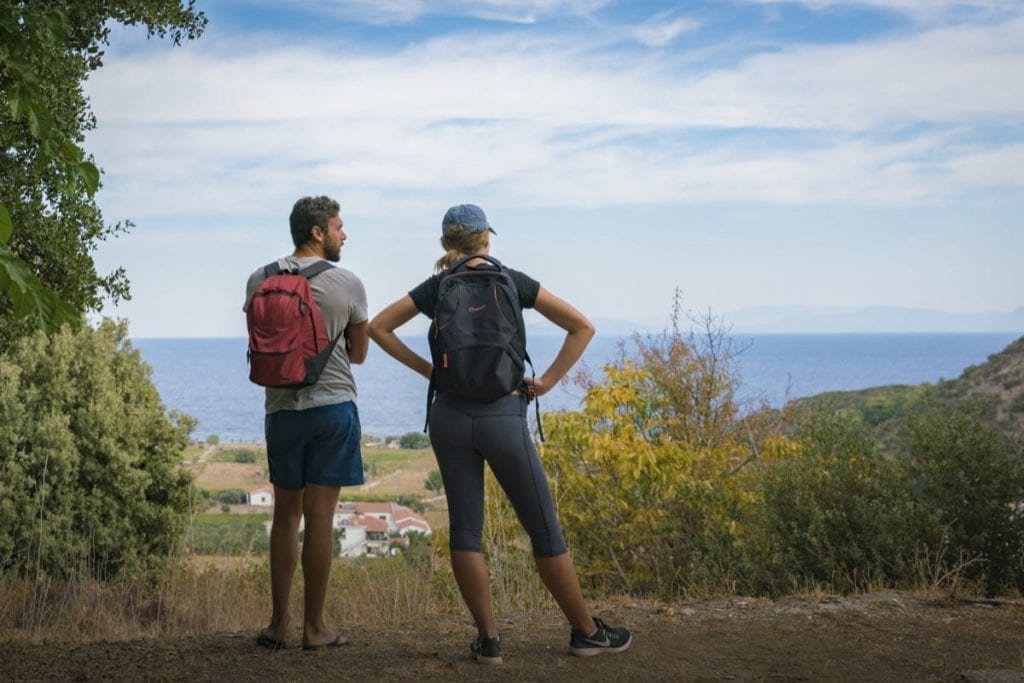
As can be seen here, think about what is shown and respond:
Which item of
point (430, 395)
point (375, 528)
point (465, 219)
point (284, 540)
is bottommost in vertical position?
point (375, 528)

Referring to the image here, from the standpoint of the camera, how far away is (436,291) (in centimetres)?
498

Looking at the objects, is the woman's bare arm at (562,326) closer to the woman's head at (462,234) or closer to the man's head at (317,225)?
the woman's head at (462,234)

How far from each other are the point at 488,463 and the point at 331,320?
0.97m

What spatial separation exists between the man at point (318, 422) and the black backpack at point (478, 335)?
47 cm

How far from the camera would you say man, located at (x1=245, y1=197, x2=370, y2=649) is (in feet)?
16.6

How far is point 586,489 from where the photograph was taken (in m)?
12.4

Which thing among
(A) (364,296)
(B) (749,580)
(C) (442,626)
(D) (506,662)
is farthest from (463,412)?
(B) (749,580)

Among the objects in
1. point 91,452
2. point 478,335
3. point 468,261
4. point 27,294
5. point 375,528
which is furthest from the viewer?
point 375,528

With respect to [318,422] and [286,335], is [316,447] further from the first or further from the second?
[286,335]

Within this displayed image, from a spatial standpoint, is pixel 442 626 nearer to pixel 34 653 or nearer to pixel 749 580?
pixel 34 653

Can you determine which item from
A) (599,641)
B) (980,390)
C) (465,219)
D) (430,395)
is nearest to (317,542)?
(430,395)

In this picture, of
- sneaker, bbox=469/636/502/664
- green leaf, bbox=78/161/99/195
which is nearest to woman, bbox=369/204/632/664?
sneaker, bbox=469/636/502/664

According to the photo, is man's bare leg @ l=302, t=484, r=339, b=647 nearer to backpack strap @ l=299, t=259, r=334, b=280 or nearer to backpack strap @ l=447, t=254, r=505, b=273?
backpack strap @ l=299, t=259, r=334, b=280

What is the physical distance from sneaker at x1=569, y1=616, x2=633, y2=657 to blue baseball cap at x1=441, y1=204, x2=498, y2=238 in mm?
1946
